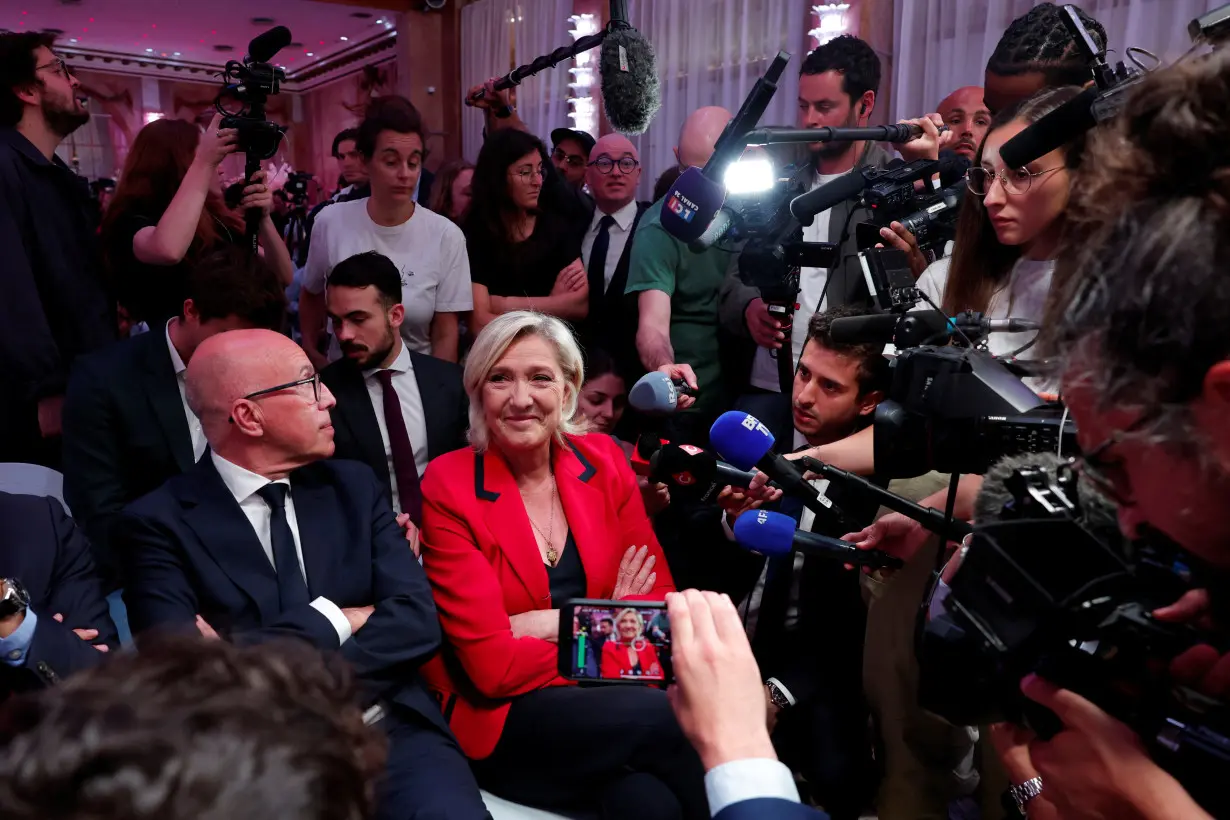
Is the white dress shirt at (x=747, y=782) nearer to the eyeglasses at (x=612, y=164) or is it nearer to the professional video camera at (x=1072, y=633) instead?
the professional video camera at (x=1072, y=633)

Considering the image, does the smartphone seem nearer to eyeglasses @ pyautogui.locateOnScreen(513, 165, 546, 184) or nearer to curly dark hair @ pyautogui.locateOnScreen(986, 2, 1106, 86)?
curly dark hair @ pyautogui.locateOnScreen(986, 2, 1106, 86)

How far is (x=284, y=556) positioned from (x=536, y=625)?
1.65 feet

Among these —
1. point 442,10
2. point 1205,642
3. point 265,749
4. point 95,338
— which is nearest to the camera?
point 265,749

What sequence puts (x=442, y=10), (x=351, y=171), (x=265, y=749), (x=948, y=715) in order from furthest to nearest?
(x=442, y=10)
(x=351, y=171)
(x=948, y=715)
(x=265, y=749)

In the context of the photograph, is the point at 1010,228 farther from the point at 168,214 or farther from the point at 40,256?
the point at 40,256

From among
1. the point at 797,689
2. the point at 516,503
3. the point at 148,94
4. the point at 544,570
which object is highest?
the point at 148,94

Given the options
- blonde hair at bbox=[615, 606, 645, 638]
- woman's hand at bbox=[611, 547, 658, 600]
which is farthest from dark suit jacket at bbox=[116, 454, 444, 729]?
blonde hair at bbox=[615, 606, 645, 638]

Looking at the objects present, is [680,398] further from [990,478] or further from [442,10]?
[442,10]

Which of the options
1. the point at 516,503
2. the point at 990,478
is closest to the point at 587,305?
the point at 516,503

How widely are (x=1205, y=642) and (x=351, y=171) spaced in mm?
4676

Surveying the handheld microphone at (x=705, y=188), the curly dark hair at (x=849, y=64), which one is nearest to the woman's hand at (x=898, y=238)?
the handheld microphone at (x=705, y=188)

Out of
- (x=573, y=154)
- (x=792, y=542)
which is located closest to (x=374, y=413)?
(x=792, y=542)

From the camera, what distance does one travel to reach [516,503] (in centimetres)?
198

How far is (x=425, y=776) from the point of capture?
1589 mm
